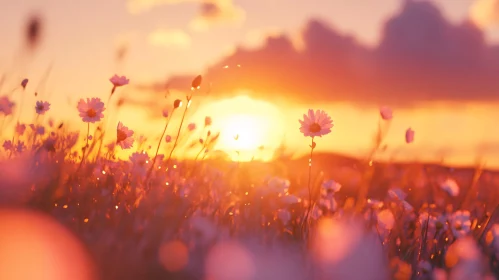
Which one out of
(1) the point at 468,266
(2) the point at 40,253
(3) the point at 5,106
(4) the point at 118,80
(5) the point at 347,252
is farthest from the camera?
(3) the point at 5,106

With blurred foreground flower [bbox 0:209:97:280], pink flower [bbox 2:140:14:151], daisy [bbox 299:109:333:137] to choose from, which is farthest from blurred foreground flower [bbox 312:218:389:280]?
pink flower [bbox 2:140:14:151]

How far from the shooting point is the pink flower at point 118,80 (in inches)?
198

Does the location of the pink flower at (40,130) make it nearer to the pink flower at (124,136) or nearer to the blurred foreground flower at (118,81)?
the pink flower at (124,136)

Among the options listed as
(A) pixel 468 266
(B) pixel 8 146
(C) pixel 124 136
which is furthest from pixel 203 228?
(B) pixel 8 146

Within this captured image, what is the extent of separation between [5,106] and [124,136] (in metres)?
1.70

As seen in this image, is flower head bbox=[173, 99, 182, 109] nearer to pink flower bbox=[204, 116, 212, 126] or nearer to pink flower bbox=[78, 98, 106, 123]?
pink flower bbox=[78, 98, 106, 123]

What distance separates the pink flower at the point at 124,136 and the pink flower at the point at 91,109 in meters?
0.17

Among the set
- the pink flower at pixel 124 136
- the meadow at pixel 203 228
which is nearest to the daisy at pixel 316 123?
the meadow at pixel 203 228

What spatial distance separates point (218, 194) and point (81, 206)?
4.08 ft

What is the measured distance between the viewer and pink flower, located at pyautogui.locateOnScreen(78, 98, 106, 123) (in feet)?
16.6

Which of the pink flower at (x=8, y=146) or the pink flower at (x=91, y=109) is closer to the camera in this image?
the pink flower at (x=91, y=109)

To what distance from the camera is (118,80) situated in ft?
16.5

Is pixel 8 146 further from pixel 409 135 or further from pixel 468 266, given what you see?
pixel 468 266

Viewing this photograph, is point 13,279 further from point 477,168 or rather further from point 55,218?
point 477,168
